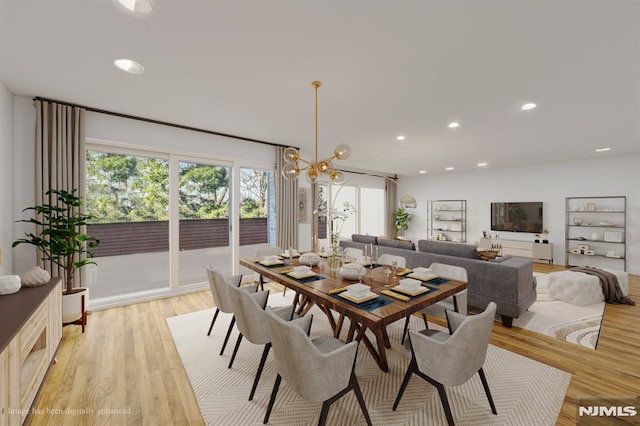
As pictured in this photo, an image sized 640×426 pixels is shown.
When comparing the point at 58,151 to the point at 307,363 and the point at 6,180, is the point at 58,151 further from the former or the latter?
the point at 307,363

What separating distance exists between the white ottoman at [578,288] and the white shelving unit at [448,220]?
424cm

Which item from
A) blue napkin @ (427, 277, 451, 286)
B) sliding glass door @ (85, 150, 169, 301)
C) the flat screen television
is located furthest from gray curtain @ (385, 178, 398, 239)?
sliding glass door @ (85, 150, 169, 301)

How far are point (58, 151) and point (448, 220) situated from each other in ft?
29.5

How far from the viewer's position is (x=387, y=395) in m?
1.95

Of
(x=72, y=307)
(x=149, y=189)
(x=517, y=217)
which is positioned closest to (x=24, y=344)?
(x=72, y=307)

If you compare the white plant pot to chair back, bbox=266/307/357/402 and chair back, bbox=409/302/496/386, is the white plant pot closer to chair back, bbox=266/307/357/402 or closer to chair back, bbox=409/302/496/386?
chair back, bbox=266/307/357/402

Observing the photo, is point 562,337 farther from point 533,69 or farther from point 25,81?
point 25,81

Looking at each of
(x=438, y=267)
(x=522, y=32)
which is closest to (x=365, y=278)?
(x=438, y=267)

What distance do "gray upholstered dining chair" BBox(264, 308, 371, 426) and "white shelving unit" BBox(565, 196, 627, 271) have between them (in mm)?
7388

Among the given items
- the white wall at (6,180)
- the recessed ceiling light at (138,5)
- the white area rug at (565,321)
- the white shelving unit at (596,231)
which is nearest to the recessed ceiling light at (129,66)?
the recessed ceiling light at (138,5)

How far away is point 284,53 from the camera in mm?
2119

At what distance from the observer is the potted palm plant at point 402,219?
9.05 meters

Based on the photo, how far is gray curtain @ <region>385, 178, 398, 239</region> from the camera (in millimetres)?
9023

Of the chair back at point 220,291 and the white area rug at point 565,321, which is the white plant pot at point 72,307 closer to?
the chair back at point 220,291
